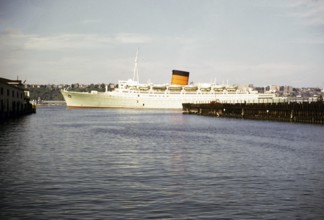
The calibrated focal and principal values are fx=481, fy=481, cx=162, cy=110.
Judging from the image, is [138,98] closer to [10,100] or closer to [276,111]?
[276,111]

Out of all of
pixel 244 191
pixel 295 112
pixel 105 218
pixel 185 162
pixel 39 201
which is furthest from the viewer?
pixel 295 112

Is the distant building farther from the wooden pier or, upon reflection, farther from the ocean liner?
the ocean liner

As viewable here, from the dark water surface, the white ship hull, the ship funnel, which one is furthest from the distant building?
the ship funnel

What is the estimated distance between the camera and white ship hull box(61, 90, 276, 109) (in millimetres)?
167750

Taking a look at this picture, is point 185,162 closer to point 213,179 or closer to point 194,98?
point 213,179

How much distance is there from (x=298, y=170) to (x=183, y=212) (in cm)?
1099

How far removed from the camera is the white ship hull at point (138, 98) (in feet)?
550

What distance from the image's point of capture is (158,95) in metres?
173

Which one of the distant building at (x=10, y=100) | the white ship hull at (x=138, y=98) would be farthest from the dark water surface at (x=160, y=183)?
the white ship hull at (x=138, y=98)

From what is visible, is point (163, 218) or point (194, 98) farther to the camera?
point (194, 98)

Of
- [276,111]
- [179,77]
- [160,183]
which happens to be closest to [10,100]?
[276,111]

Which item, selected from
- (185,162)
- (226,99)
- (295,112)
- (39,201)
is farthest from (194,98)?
(39,201)

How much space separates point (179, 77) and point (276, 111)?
293ft

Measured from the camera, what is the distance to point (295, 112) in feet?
255
